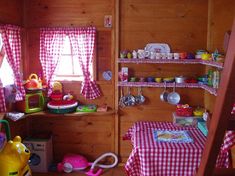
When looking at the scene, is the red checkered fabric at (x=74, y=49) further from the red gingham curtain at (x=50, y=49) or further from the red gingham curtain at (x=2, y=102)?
the red gingham curtain at (x=2, y=102)

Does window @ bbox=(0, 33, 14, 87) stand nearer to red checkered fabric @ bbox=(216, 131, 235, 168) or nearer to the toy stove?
the toy stove

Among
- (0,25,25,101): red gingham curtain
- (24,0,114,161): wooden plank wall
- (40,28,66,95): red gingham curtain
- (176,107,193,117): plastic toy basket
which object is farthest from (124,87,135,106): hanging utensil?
(0,25,25,101): red gingham curtain

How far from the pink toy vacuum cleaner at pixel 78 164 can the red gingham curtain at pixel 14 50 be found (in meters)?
0.90

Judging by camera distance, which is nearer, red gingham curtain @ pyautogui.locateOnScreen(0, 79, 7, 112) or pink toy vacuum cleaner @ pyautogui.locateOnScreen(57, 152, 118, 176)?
red gingham curtain @ pyautogui.locateOnScreen(0, 79, 7, 112)

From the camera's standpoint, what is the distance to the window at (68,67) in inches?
137

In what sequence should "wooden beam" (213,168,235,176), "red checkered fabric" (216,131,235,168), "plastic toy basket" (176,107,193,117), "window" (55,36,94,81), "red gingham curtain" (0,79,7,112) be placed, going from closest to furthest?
"wooden beam" (213,168,235,176) < "red checkered fabric" (216,131,235,168) < "red gingham curtain" (0,79,7,112) < "plastic toy basket" (176,107,193,117) < "window" (55,36,94,81)

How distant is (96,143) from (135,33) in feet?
4.61

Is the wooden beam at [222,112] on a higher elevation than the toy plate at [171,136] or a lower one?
higher

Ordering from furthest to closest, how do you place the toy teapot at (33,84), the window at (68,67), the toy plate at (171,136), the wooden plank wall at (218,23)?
the window at (68,67)
the toy teapot at (33,84)
the wooden plank wall at (218,23)
the toy plate at (171,136)

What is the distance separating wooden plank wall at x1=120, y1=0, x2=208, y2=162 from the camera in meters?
3.23

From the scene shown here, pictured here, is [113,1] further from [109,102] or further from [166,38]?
[109,102]

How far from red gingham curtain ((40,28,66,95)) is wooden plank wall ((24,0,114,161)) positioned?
0.09 meters

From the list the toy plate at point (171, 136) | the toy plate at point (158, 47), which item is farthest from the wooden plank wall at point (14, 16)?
the toy plate at point (171, 136)

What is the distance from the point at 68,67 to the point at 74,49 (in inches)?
10.8
